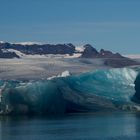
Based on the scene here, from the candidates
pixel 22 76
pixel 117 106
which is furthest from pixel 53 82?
pixel 22 76

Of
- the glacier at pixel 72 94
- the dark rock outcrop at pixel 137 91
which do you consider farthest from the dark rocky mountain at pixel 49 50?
the dark rock outcrop at pixel 137 91

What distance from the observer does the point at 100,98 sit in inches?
2152

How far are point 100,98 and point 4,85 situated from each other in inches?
286

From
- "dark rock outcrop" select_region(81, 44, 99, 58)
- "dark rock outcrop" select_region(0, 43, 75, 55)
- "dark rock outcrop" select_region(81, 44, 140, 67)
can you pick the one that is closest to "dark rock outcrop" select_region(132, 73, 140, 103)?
"dark rock outcrop" select_region(81, 44, 140, 67)

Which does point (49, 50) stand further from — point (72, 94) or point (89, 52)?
point (72, 94)

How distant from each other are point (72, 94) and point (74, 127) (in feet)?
39.7

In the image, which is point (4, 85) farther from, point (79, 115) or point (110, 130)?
point (110, 130)

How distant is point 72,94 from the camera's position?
5444 centimetres

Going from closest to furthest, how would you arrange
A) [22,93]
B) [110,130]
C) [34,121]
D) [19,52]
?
[110,130], [34,121], [22,93], [19,52]

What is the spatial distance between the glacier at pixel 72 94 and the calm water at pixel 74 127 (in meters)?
1.36

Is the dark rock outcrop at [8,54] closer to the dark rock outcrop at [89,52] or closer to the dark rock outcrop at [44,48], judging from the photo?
the dark rock outcrop at [89,52]

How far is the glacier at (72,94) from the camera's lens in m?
51.4

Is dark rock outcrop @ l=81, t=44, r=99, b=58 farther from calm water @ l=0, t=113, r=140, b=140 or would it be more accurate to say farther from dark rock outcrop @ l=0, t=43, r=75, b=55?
calm water @ l=0, t=113, r=140, b=140

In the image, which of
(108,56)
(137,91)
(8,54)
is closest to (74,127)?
(137,91)
